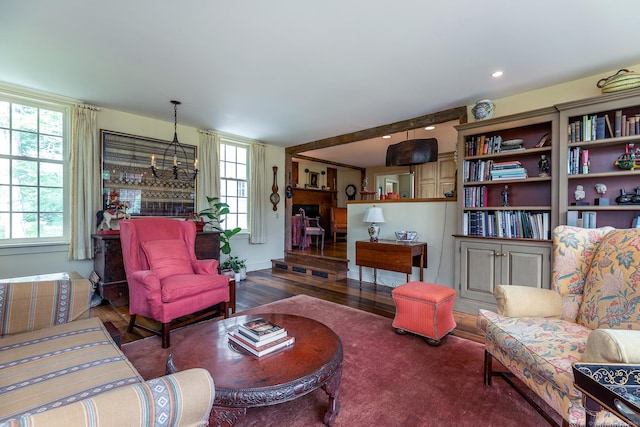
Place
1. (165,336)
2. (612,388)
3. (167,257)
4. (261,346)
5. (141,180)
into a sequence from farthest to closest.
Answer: (141,180), (167,257), (165,336), (261,346), (612,388)

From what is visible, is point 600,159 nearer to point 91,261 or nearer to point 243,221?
point 243,221

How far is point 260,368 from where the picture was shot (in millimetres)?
1363

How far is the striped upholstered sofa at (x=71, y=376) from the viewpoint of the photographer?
0.59 m

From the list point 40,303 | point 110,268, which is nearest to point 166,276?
point 40,303

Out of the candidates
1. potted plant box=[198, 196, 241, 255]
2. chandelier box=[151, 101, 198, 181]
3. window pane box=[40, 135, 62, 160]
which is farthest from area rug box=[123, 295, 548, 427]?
window pane box=[40, 135, 62, 160]

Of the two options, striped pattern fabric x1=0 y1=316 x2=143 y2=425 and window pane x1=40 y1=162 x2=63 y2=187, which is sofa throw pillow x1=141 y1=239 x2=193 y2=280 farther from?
window pane x1=40 y1=162 x2=63 y2=187

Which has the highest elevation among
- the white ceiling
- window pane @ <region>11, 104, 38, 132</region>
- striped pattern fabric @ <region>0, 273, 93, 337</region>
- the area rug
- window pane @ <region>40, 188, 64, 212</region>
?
the white ceiling

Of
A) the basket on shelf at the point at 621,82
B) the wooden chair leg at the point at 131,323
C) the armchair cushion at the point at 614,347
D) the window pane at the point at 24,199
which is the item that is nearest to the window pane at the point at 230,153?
the window pane at the point at 24,199

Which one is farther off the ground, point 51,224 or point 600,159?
point 600,159

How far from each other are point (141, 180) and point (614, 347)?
16.2ft

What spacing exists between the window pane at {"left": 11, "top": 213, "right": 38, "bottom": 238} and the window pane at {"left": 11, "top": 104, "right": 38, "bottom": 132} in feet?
3.35

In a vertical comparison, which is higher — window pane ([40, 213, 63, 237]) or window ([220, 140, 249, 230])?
window ([220, 140, 249, 230])

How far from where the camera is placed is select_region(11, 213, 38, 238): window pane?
3.37 m

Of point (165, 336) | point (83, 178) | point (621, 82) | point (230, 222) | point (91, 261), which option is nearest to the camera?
point (165, 336)
